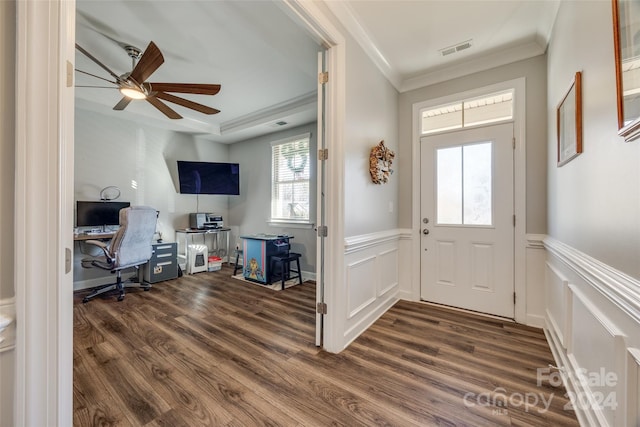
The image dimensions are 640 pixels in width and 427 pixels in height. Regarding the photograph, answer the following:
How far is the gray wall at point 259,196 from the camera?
4.32m

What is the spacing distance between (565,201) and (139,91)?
12.3ft

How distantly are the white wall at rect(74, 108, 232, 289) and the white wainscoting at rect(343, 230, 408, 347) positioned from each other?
3877 millimetres

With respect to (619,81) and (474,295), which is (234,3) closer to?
(619,81)

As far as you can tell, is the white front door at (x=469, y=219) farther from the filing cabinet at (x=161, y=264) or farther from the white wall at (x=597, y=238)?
the filing cabinet at (x=161, y=264)

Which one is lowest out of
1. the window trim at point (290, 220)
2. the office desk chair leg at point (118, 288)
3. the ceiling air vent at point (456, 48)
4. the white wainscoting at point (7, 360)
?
the office desk chair leg at point (118, 288)

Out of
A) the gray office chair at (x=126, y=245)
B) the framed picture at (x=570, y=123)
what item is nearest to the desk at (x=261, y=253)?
the gray office chair at (x=126, y=245)

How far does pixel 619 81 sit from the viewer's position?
1003 mm

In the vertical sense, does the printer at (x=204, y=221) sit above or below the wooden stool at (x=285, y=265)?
above

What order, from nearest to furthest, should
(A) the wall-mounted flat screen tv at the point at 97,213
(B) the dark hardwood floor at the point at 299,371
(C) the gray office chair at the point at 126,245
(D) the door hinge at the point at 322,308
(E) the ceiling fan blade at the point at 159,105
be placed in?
(B) the dark hardwood floor at the point at 299,371 < (D) the door hinge at the point at 322,308 < (E) the ceiling fan blade at the point at 159,105 < (C) the gray office chair at the point at 126,245 < (A) the wall-mounted flat screen tv at the point at 97,213

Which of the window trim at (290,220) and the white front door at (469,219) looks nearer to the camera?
the white front door at (469,219)

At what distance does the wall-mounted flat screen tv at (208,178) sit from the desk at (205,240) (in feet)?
2.42

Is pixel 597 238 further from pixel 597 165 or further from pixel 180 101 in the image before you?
pixel 180 101

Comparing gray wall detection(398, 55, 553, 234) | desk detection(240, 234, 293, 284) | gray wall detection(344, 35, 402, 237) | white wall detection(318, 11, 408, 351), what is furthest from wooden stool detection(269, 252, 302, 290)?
gray wall detection(398, 55, 553, 234)

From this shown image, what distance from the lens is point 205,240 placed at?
17.1ft
